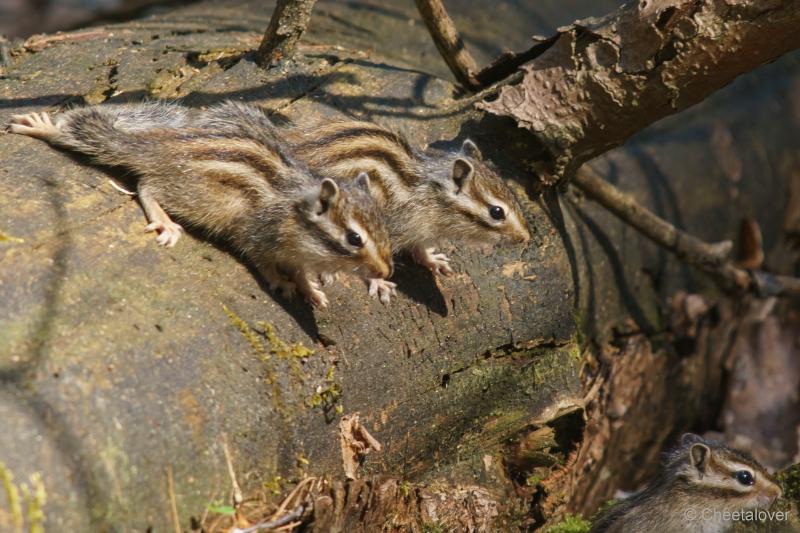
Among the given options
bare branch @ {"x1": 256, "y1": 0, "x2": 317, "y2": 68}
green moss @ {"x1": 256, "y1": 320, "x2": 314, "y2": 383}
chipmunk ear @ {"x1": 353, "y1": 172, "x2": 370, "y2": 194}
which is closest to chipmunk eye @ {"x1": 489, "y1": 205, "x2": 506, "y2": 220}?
chipmunk ear @ {"x1": 353, "y1": 172, "x2": 370, "y2": 194}

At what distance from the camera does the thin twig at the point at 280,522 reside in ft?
10.8

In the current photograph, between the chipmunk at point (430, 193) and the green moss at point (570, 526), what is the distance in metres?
1.56

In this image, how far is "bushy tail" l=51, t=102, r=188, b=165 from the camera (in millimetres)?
3969

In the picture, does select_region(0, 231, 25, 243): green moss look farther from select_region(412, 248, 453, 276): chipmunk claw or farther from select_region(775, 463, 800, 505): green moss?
select_region(775, 463, 800, 505): green moss

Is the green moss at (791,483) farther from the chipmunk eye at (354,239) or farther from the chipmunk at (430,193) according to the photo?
the chipmunk eye at (354,239)

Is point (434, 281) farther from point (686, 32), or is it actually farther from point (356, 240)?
point (686, 32)

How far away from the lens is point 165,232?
3.79 meters

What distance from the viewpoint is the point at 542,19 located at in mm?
7387

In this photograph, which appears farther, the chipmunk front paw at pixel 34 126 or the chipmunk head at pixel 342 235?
the chipmunk head at pixel 342 235

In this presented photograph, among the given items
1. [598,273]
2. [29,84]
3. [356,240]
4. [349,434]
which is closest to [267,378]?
[349,434]

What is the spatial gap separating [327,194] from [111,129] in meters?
1.01

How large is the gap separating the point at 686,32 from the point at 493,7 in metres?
2.88

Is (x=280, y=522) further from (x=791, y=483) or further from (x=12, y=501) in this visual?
(x=791, y=483)

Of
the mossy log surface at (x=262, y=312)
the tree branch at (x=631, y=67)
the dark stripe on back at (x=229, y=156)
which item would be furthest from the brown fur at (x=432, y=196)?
the dark stripe on back at (x=229, y=156)
